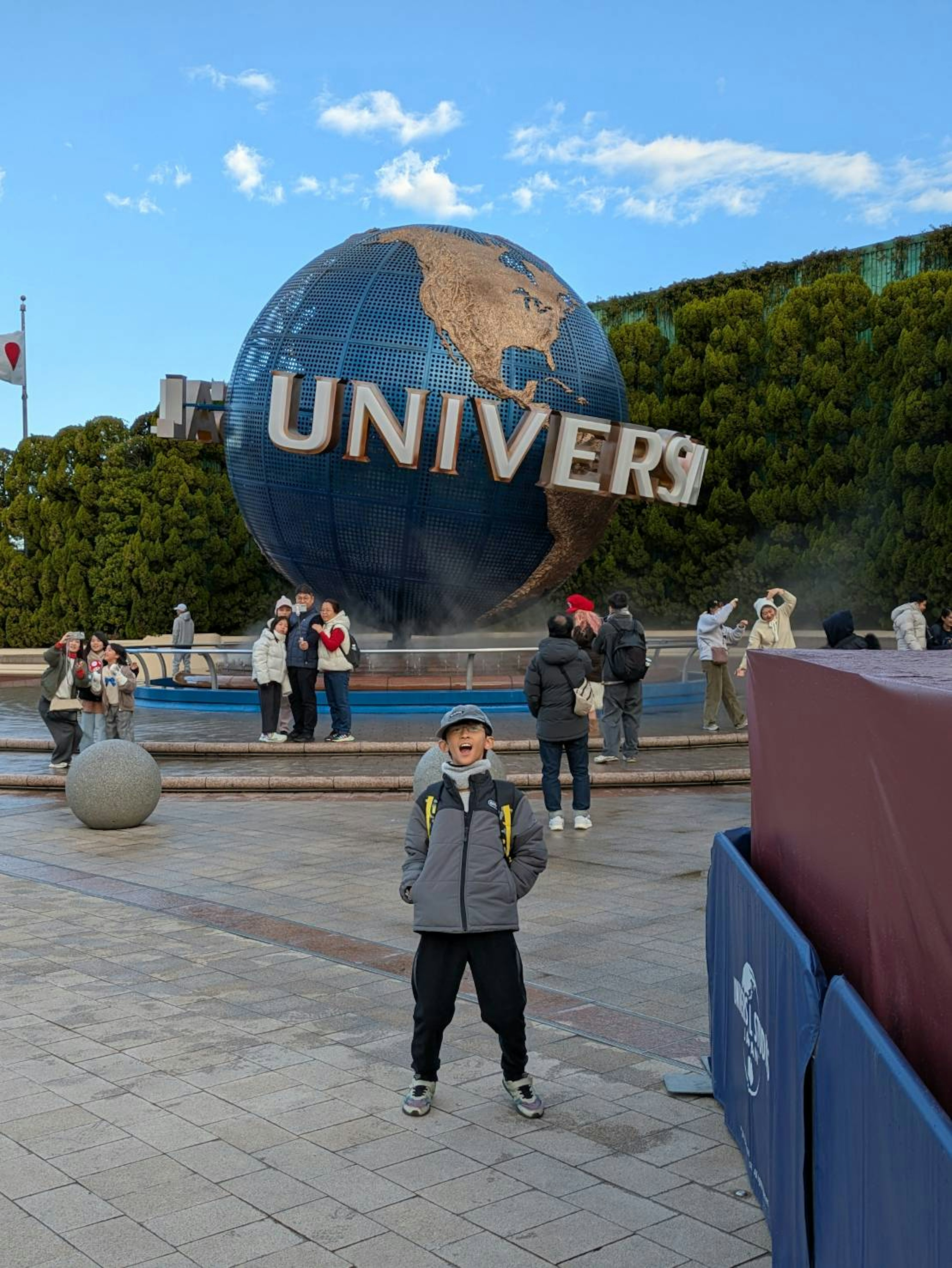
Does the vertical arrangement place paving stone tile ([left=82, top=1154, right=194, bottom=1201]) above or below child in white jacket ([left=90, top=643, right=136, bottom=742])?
below

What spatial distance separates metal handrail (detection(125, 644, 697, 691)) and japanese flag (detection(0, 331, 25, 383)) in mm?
16067

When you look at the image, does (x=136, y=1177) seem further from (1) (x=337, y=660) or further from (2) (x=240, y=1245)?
(1) (x=337, y=660)

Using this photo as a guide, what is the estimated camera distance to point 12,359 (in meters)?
36.9

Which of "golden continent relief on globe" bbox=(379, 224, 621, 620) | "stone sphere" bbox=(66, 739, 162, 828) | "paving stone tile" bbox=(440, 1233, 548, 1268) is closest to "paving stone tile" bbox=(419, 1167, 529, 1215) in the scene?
"paving stone tile" bbox=(440, 1233, 548, 1268)

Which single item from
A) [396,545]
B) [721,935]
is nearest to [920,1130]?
[721,935]

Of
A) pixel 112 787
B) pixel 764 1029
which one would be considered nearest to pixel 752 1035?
pixel 764 1029

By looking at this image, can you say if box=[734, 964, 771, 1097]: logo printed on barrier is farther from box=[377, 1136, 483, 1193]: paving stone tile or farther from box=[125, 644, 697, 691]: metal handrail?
box=[125, 644, 697, 691]: metal handrail

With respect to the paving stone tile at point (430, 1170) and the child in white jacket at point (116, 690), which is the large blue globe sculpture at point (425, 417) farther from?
the paving stone tile at point (430, 1170)

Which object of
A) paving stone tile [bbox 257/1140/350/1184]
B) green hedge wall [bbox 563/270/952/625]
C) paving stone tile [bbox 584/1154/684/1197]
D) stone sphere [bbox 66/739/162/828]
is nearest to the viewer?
paving stone tile [bbox 584/1154/684/1197]

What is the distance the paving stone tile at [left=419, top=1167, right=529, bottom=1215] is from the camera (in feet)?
13.9

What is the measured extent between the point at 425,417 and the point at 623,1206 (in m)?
15.3

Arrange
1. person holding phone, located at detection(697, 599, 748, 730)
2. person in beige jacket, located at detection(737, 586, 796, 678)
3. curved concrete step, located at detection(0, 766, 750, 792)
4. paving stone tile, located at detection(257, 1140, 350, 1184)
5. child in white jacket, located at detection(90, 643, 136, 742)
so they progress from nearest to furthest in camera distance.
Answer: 1. paving stone tile, located at detection(257, 1140, 350, 1184)
2. curved concrete step, located at detection(0, 766, 750, 792)
3. child in white jacket, located at detection(90, 643, 136, 742)
4. person in beige jacket, located at detection(737, 586, 796, 678)
5. person holding phone, located at detection(697, 599, 748, 730)

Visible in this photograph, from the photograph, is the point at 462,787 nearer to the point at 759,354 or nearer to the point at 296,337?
the point at 296,337

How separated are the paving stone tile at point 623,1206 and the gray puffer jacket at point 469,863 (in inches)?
38.0
